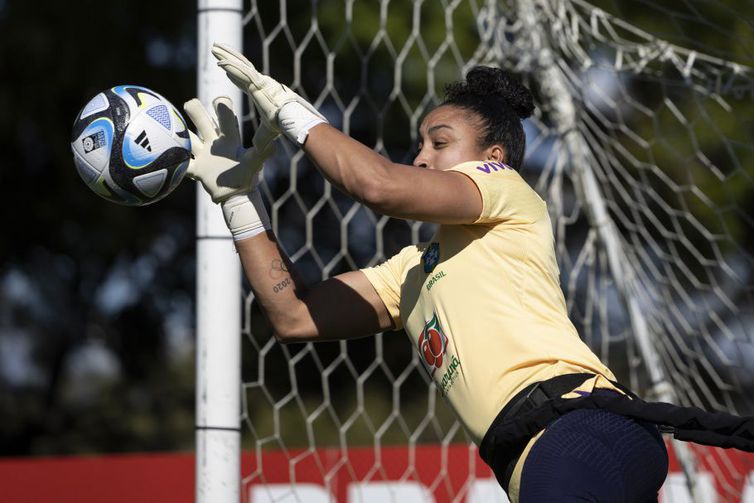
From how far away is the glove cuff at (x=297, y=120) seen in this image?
10.1 feet

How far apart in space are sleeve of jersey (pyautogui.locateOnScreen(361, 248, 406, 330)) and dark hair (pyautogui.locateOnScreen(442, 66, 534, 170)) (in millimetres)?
498

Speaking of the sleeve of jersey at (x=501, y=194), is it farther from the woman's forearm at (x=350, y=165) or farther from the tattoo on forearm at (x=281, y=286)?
the tattoo on forearm at (x=281, y=286)

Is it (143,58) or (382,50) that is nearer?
(382,50)

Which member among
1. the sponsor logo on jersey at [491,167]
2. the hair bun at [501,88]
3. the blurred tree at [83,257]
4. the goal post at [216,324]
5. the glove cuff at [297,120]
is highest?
the hair bun at [501,88]

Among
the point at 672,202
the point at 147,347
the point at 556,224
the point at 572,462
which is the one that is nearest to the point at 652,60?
the point at 556,224

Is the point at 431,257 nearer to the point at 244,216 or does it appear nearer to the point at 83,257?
the point at 244,216

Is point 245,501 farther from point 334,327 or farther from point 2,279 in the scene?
point 2,279

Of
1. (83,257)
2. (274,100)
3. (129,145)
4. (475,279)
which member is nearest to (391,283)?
(475,279)

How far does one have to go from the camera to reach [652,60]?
5.66 m

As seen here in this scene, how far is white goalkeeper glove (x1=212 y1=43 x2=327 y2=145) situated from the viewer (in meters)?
3.09

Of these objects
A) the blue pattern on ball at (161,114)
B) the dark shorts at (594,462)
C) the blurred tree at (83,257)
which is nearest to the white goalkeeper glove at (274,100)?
the blue pattern on ball at (161,114)

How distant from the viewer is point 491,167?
10.6ft

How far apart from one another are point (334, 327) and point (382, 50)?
892 cm

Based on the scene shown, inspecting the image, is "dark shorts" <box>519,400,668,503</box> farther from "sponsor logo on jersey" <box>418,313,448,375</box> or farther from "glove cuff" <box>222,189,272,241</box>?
"glove cuff" <box>222,189,272,241</box>
